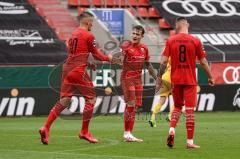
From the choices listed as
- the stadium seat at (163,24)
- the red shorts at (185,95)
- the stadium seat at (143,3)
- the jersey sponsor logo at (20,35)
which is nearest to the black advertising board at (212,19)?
the stadium seat at (163,24)

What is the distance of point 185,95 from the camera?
1355 cm

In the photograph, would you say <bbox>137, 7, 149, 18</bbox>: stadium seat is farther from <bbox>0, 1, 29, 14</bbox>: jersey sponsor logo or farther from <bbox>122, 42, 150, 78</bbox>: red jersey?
<bbox>122, 42, 150, 78</bbox>: red jersey

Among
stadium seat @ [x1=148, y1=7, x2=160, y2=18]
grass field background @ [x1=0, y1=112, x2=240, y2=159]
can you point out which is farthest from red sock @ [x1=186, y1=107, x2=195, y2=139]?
stadium seat @ [x1=148, y1=7, x2=160, y2=18]

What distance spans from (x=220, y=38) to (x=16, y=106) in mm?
13110

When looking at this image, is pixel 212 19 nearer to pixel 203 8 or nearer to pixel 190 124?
pixel 203 8

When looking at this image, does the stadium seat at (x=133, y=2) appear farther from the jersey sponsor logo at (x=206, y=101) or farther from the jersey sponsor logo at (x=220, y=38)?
the jersey sponsor logo at (x=206, y=101)

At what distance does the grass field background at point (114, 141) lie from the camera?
40.9 ft

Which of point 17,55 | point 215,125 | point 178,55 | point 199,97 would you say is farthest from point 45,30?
point 178,55

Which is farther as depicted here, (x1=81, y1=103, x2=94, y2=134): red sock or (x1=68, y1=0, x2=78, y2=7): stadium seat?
(x1=68, y1=0, x2=78, y2=7): stadium seat

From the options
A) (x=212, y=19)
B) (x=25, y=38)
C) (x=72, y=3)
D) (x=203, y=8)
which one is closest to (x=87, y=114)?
(x=25, y=38)

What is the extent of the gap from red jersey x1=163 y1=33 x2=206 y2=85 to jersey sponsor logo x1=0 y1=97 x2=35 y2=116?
11570 millimetres

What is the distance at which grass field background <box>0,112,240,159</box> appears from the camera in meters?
12.5

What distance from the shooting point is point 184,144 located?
47.0 ft

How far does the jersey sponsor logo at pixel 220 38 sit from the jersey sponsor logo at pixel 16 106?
1188 cm
